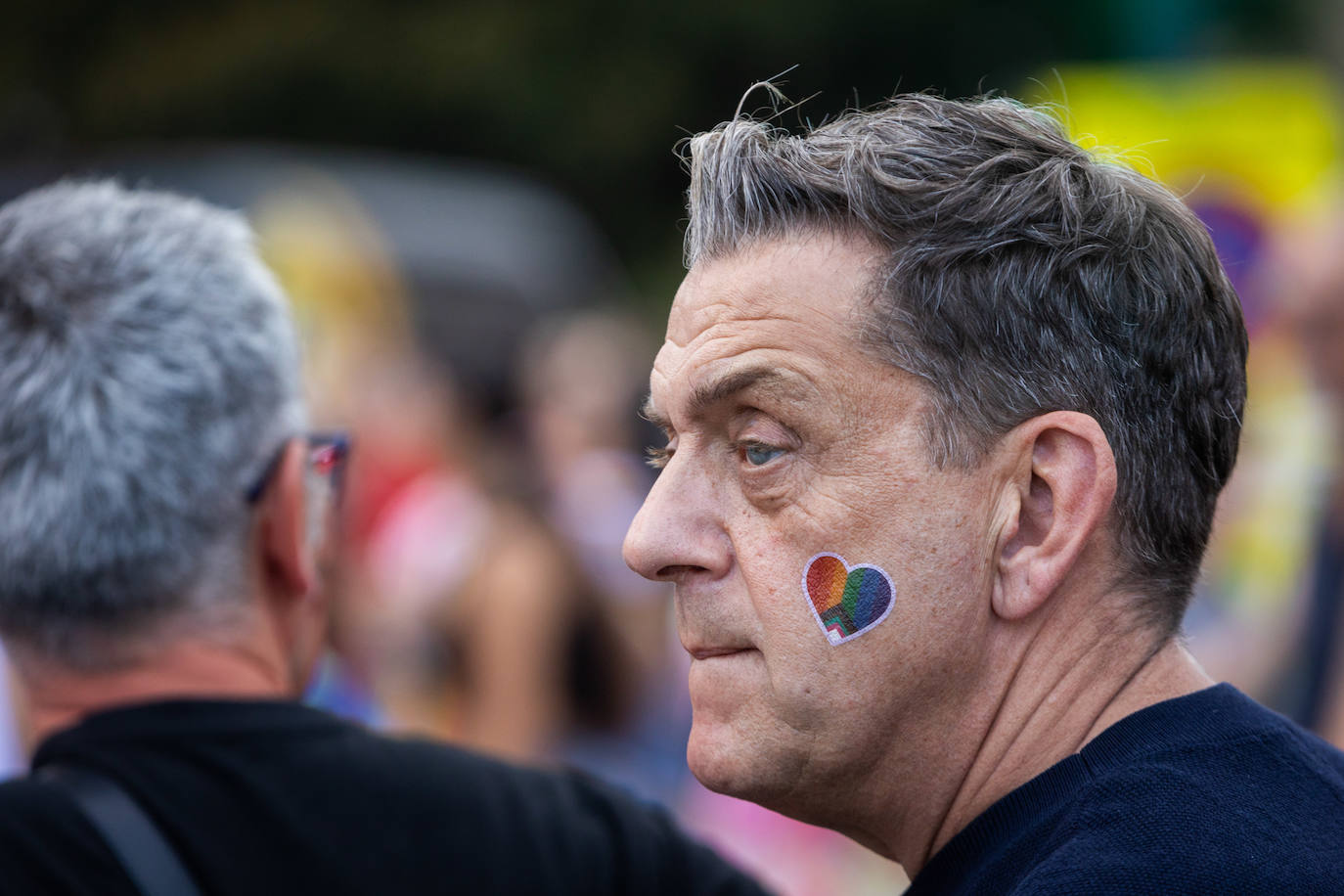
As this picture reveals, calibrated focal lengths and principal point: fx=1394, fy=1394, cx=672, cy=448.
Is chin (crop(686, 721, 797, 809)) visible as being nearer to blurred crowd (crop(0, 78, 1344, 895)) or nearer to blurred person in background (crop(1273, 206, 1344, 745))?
blurred crowd (crop(0, 78, 1344, 895))

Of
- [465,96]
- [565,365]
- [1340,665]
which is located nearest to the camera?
[1340,665]

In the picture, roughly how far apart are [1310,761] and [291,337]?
5.60 ft

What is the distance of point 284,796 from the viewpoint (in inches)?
84.1

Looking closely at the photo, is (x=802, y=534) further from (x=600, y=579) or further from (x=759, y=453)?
(x=600, y=579)

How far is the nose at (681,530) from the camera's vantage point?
70.7 inches

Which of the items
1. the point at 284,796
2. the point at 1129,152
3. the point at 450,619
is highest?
the point at 1129,152

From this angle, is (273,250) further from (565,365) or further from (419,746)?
(419,746)

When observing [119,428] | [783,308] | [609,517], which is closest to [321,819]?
[119,428]

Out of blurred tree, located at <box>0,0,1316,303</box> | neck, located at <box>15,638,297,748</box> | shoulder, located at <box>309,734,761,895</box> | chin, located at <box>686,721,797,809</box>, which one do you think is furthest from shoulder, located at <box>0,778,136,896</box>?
blurred tree, located at <box>0,0,1316,303</box>

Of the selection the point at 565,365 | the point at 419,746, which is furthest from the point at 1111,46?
the point at 419,746

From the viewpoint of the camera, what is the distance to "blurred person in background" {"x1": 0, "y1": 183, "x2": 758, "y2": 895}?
82.0 inches

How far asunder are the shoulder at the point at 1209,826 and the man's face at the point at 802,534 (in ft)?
0.83

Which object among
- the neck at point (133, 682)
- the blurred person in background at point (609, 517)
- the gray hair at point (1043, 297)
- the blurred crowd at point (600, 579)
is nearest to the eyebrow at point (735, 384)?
the gray hair at point (1043, 297)

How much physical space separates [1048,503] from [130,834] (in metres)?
1.35
